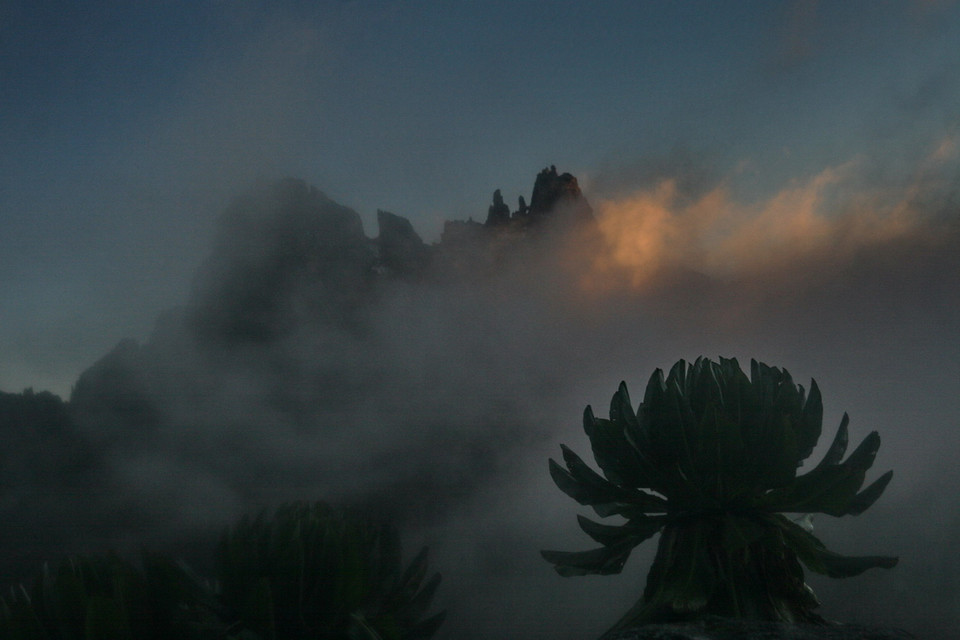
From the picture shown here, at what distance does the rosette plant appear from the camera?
7.04 metres

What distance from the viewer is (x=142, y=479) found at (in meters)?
78.4

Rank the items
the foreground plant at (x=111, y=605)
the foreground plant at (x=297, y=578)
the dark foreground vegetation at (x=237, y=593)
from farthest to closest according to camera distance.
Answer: the foreground plant at (x=297, y=578) < the dark foreground vegetation at (x=237, y=593) < the foreground plant at (x=111, y=605)

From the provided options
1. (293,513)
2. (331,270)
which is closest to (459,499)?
(331,270)

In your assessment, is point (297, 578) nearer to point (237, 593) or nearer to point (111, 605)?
point (237, 593)

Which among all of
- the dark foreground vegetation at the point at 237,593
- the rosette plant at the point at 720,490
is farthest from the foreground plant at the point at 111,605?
the rosette plant at the point at 720,490

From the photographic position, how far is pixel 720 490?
24.0 ft

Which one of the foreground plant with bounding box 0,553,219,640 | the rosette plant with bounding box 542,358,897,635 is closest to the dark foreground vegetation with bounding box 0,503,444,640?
the foreground plant with bounding box 0,553,219,640

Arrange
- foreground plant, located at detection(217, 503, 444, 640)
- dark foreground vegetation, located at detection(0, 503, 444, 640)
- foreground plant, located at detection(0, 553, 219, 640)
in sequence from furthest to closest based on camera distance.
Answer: foreground plant, located at detection(217, 503, 444, 640), dark foreground vegetation, located at detection(0, 503, 444, 640), foreground plant, located at detection(0, 553, 219, 640)

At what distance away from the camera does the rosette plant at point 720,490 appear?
7.04 m

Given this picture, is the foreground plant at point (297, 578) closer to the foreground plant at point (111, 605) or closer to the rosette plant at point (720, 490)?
the foreground plant at point (111, 605)

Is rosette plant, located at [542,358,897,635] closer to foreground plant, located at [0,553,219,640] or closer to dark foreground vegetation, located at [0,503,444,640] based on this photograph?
dark foreground vegetation, located at [0,503,444,640]

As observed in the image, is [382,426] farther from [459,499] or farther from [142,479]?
[142,479]

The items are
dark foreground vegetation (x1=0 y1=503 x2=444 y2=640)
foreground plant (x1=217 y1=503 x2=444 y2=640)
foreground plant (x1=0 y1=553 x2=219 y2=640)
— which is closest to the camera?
foreground plant (x1=0 y1=553 x2=219 y2=640)

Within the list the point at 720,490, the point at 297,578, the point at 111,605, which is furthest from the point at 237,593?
the point at 720,490
